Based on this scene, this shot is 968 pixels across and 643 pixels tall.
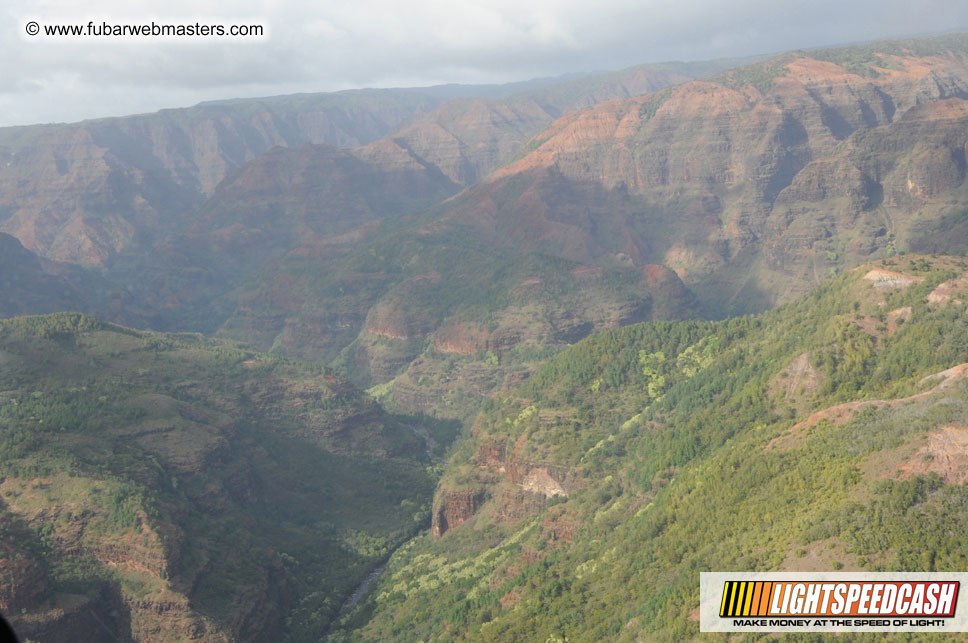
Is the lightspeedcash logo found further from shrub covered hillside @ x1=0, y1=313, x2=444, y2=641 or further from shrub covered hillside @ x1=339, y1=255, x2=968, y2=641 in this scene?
shrub covered hillside @ x1=0, y1=313, x2=444, y2=641

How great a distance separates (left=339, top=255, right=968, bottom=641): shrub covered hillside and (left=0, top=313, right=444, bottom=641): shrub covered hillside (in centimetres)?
1492

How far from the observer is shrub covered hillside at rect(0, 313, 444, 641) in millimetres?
109125

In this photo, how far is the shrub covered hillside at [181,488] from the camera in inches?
4296

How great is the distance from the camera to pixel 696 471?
4050 inches

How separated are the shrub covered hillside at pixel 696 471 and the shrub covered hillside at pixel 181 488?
14920 millimetres

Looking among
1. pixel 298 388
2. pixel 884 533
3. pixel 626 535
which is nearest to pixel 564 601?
pixel 626 535

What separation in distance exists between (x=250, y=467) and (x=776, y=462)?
321 ft

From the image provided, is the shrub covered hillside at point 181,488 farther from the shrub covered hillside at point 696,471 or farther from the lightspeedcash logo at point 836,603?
the lightspeedcash logo at point 836,603

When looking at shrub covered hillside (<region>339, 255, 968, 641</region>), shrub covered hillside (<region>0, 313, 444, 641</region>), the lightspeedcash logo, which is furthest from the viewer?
A: shrub covered hillside (<region>0, 313, 444, 641</region>)

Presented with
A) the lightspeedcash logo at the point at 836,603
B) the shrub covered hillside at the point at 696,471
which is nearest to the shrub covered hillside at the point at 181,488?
the shrub covered hillside at the point at 696,471

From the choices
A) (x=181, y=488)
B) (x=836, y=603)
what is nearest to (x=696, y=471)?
(x=836, y=603)

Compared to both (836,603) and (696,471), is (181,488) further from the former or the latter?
(836,603)

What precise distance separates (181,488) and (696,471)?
80.1 metres

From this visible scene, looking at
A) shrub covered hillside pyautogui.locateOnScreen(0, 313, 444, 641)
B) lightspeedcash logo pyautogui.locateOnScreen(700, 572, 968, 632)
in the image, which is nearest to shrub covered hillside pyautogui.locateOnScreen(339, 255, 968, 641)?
lightspeedcash logo pyautogui.locateOnScreen(700, 572, 968, 632)
